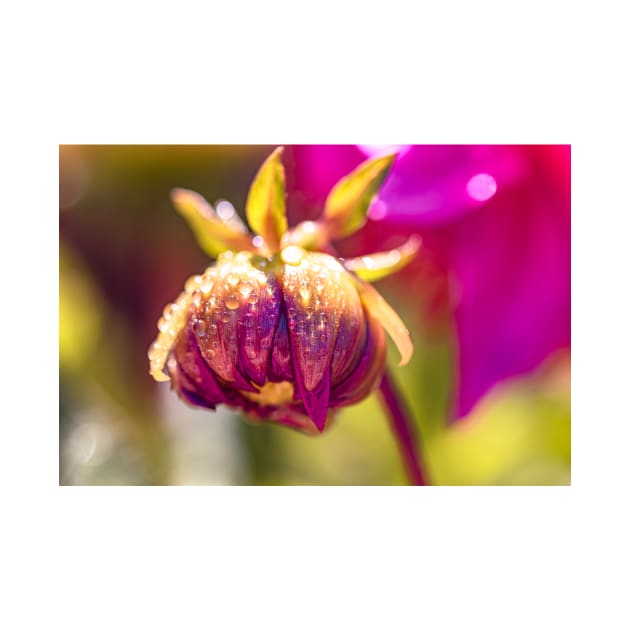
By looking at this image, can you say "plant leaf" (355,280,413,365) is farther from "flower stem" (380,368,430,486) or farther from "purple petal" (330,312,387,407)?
"flower stem" (380,368,430,486)

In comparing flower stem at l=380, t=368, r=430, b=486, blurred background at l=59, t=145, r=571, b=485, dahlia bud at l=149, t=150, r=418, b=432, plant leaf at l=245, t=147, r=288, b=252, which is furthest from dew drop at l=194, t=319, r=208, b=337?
blurred background at l=59, t=145, r=571, b=485

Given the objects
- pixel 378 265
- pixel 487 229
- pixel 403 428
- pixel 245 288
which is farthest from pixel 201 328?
pixel 487 229

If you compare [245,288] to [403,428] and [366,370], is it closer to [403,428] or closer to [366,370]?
[366,370]

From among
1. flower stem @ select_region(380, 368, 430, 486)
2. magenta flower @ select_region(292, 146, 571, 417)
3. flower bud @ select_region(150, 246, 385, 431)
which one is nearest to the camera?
flower bud @ select_region(150, 246, 385, 431)

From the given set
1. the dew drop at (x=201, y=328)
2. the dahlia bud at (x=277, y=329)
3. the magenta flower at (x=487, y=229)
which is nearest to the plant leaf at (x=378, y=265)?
the dahlia bud at (x=277, y=329)
